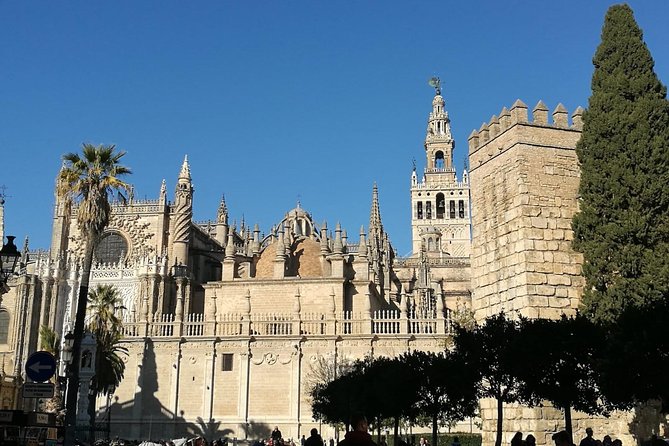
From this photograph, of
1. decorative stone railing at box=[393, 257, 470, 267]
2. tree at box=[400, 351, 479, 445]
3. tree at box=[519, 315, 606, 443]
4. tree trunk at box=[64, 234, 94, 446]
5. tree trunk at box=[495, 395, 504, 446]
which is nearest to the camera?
tree at box=[519, 315, 606, 443]

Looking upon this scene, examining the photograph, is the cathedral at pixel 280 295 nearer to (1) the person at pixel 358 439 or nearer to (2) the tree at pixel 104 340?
(2) the tree at pixel 104 340

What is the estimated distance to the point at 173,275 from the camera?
4122cm

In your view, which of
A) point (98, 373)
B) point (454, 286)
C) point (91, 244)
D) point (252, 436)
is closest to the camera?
point (91, 244)

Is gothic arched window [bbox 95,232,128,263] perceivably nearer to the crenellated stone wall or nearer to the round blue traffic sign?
the crenellated stone wall

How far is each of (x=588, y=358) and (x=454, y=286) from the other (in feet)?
146

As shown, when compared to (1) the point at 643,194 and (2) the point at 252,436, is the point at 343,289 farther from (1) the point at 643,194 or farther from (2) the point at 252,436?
(1) the point at 643,194

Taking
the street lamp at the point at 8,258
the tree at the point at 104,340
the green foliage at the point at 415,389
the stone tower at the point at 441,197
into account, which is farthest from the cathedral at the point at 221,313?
the stone tower at the point at 441,197

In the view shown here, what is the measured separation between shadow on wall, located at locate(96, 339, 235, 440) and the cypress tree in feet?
68.4

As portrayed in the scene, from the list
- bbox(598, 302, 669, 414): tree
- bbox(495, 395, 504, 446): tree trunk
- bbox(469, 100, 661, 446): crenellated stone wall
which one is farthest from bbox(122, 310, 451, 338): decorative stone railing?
bbox(598, 302, 669, 414): tree

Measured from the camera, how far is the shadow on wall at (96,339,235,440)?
33.8m

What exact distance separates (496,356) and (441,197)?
7586 centimetres

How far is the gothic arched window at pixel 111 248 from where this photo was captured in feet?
148

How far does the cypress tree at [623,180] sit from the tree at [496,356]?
84.0 inches

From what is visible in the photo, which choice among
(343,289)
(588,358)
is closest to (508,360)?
(588,358)
